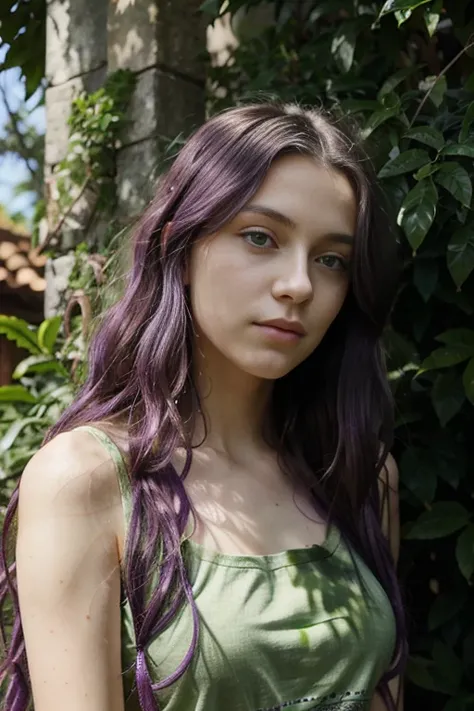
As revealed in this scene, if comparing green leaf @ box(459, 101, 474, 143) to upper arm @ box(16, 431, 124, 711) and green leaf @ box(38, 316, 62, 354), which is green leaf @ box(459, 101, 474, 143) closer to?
upper arm @ box(16, 431, 124, 711)

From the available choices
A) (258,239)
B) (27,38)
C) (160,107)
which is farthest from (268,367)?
(27,38)

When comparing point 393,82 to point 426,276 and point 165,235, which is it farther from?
point 165,235

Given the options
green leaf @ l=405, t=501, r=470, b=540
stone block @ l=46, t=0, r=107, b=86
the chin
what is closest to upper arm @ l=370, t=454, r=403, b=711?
green leaf @ l=405, t=501, r=470, b=540

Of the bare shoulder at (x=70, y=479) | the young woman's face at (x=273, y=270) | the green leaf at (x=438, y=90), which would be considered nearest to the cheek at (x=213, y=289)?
the young woman's face at (x=273, y=270)

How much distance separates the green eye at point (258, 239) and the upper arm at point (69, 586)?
14.7 inches

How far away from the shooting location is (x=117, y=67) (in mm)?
2025

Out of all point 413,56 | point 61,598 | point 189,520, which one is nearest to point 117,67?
point 413,56

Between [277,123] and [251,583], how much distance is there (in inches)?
25.5

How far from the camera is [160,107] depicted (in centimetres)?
196

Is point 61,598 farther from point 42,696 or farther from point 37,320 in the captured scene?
point 37,320

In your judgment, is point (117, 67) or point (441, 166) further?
point (117, 67)

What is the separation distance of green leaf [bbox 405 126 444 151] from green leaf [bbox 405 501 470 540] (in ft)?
2.13

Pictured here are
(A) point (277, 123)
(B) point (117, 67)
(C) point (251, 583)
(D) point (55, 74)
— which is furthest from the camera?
(D) point (55, 74)

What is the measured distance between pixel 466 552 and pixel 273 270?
2.25ft
